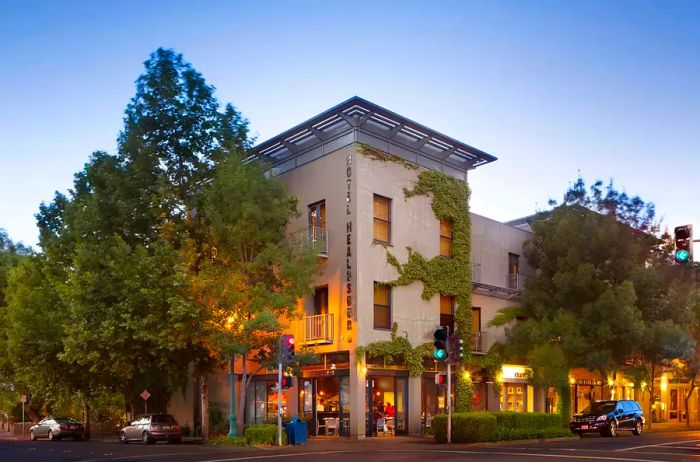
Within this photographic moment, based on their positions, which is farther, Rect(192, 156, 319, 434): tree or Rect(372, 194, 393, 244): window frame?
Rect(372, 194, 393, 244): window frame

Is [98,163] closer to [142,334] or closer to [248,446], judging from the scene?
[142,334]

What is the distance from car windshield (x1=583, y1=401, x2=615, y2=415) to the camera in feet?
107

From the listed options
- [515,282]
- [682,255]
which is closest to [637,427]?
[515,282]

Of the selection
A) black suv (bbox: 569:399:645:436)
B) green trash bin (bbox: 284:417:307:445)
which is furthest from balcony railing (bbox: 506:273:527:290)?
green trash bin (bbox: 284:417:307:445)

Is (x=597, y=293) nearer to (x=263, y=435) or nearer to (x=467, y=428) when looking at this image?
(x=467, y=428)

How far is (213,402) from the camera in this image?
36812 millimetres

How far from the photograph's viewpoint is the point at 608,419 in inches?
1271

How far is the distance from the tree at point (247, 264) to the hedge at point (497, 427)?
22.7 ft

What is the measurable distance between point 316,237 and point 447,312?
743 centimetres

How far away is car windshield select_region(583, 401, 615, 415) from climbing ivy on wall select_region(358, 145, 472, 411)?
17.4 ft

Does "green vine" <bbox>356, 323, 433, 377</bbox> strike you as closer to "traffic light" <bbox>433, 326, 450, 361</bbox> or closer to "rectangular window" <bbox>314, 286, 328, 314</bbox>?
"rectangular window" <bbox>314, 286, 328, 314</bbox>

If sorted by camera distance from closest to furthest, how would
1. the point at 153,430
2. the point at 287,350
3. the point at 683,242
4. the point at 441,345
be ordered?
the point at 683,242, the point at 441,345, the point at 287,350, the point at 153,430

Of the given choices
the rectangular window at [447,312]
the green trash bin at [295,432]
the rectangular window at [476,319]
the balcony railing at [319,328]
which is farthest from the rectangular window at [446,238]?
the green trash bin at [295,432]

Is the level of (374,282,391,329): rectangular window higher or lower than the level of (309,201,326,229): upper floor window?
lower
